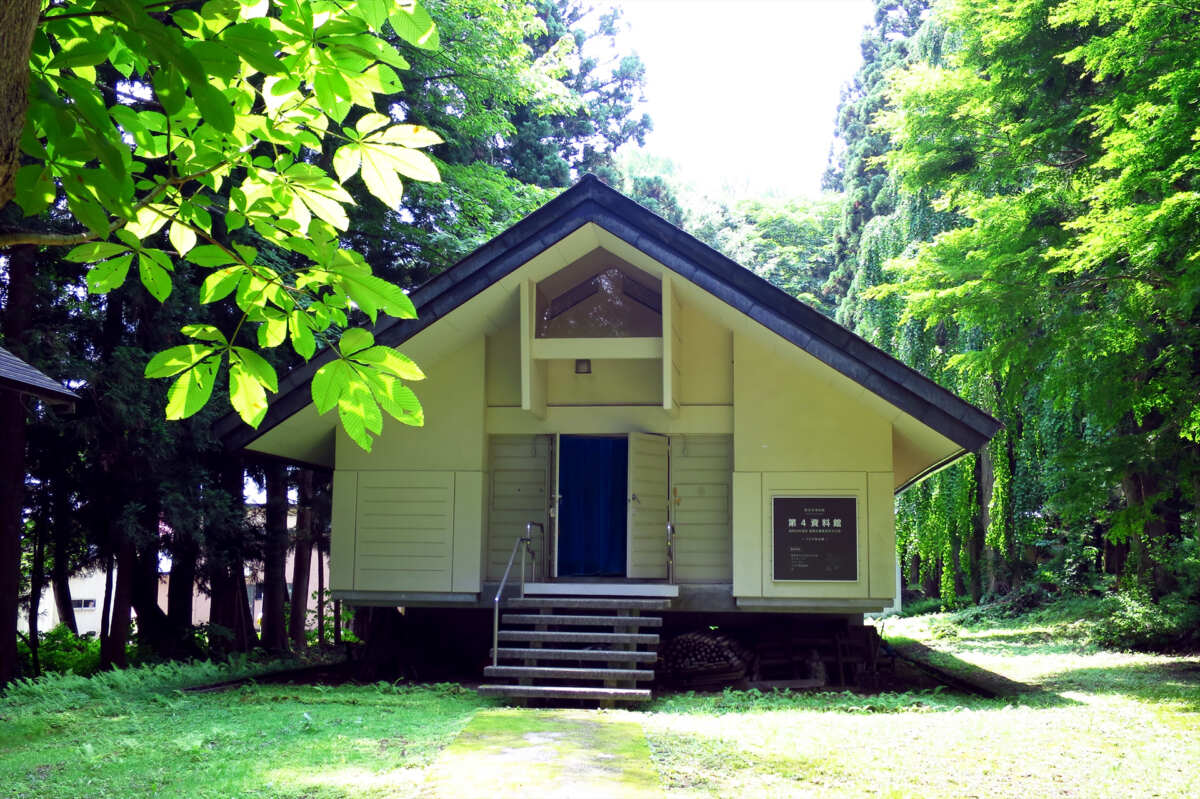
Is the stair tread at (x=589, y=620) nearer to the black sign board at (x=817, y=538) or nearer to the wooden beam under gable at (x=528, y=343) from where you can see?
the black sign board at (x=817, y=538)

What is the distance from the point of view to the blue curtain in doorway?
1144 cm

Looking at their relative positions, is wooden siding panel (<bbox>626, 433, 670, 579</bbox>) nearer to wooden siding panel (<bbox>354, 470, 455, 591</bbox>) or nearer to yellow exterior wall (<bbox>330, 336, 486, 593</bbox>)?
yellow exterior wall (<bbox>330, 336, 486, 593</bbox>)

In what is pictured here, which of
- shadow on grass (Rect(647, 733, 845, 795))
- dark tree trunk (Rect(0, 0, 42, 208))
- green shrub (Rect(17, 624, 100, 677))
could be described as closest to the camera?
dark tree trunk (Rect(0, 0, 42, 208))

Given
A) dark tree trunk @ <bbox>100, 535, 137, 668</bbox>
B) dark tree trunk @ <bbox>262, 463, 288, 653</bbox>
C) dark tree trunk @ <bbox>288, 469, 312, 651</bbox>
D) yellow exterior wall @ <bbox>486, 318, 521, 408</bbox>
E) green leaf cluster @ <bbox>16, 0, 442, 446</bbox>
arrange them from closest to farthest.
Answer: green leaf cluster @ <bbox>16, 0, 442, 446</bbox> → yellow exterior wall @ <bbox>486, 318, 521, 408</bbox> → dark tree trunk @ <bbox>100, 535, 137, 668</bbox> → dark tree trunk @ <bbox>262, 463, 288, 653</bbox> → dark tree trunk @ <bbox>288, 469, 312, 651</bbox>

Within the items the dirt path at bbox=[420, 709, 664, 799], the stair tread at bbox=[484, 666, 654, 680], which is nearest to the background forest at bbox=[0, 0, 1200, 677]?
the stair tread at bbox=[484, 666, 654, 680]

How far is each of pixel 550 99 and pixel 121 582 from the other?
33.6 ft

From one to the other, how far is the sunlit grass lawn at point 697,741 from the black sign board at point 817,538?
63.5 inches

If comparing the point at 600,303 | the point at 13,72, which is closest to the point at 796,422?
the point at 600,303

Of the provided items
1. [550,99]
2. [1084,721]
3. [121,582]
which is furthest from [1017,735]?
[550,99]

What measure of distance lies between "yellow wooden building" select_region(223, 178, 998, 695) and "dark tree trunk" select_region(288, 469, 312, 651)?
3736mm

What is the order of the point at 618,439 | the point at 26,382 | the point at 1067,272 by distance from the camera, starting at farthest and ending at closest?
the point at 618,439
the point at 1067,272
the point at 26,382

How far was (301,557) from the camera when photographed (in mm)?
16172

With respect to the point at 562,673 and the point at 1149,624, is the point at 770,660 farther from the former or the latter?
the point at 1149,624

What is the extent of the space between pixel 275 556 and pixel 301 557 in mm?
2195
